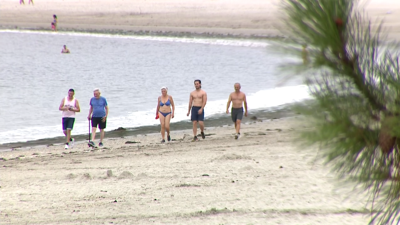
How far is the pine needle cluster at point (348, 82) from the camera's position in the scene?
263cm

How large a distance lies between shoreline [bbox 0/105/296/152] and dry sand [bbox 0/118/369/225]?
2626 mm

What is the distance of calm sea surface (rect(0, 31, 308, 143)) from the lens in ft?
65.2

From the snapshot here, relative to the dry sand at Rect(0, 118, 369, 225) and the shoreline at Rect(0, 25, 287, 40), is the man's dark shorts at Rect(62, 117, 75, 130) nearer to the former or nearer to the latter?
the dry sand at Rect(0, 118, 369, 225)

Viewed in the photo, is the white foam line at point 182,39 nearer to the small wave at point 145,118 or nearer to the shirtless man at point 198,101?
the small wave at point 145,118

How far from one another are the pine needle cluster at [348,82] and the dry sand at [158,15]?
4439 centimetres

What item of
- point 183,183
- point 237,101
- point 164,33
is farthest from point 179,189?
point 164,33

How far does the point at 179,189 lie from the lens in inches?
316

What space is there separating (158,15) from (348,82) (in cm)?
6161

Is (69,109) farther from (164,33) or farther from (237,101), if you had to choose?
(164,33)

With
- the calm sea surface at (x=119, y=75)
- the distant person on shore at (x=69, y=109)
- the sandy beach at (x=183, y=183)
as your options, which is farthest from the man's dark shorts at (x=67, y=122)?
the calm sea surface at (x=119, y=75)

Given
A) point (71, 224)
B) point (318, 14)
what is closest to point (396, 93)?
point (318, 14)

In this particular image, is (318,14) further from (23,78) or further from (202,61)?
(202,61)

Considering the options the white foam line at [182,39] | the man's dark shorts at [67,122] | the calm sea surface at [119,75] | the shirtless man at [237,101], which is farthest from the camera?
the white foam line at [182,39]

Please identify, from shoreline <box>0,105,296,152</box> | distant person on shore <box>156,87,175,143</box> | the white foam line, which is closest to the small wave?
shoreline <box>0,105,296,152</box>
